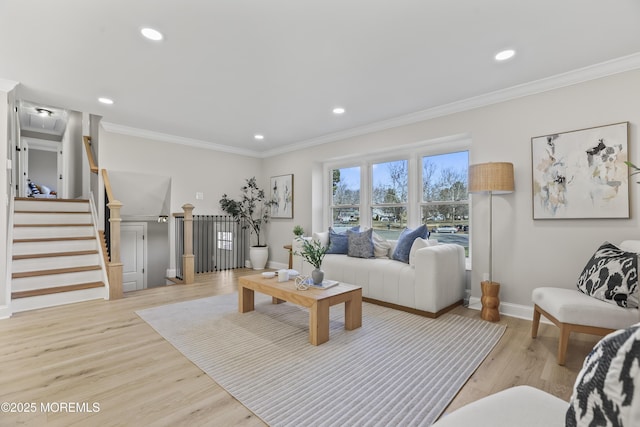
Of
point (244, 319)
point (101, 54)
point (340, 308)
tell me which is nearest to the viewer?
point (101, 54)

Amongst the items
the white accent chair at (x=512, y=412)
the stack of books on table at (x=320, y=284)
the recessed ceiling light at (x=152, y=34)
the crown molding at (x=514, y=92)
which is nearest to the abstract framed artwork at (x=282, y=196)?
the crown molding at (x=514, y=92)

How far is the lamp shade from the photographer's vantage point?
121 inches

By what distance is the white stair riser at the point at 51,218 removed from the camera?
435 centimetres

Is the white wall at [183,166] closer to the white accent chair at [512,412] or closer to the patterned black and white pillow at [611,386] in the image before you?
the white accent chair at [512,412]

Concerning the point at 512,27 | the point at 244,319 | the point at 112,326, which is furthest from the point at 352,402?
the point at 512,27

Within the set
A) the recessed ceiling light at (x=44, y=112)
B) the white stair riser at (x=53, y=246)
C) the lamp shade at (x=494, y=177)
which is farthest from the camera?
the recessed ceiling light at (x=44, y=112)

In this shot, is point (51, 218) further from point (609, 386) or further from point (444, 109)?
point (609, 386)

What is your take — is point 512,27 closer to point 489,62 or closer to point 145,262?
point 489,62

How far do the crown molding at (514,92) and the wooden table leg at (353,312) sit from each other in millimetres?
2559

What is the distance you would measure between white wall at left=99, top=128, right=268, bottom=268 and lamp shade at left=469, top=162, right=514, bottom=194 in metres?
4.47

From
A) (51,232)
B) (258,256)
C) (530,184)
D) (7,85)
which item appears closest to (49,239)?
(51,232)

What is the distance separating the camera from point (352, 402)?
175 centimetres

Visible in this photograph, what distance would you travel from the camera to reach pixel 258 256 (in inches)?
238

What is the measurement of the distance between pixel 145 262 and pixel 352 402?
608 centimetres
